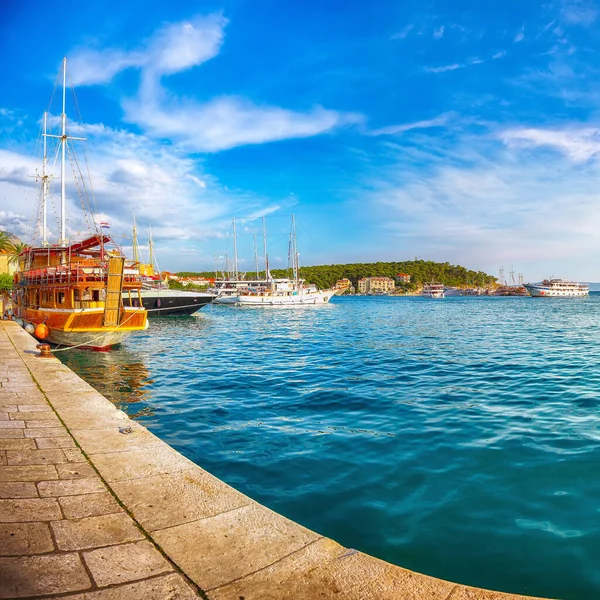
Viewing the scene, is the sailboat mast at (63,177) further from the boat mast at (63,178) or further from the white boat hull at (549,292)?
the white boat hull at (549,292)

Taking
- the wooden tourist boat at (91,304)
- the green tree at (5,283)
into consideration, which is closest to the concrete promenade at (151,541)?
the wooden tourist boat at (91,304)

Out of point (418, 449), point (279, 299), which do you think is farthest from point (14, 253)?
point (418, 449)

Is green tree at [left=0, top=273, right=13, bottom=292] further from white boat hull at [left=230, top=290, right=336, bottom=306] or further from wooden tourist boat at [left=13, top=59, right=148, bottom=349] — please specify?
wooden tourist boat at [left=13, top=59, right=148, bottom=349]

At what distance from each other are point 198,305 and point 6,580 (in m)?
48.6

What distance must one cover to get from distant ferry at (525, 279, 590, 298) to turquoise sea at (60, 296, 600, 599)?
494 feet

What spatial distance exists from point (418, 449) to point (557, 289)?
6465 inches

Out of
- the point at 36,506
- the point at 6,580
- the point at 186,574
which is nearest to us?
the point at 6,580

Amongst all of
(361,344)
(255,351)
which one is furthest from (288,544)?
(361,344)

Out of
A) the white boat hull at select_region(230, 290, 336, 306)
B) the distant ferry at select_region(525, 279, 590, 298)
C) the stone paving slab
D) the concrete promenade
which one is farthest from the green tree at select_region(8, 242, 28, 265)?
the distant ferry at select_region(525, 279, 590, 298)

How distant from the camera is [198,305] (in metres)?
50.4

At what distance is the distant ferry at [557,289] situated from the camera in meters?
150

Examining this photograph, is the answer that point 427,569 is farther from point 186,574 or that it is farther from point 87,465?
point 87,465

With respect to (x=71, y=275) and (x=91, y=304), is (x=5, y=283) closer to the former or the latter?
(x=71, y=275)

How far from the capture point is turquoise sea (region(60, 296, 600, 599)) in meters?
4.63
